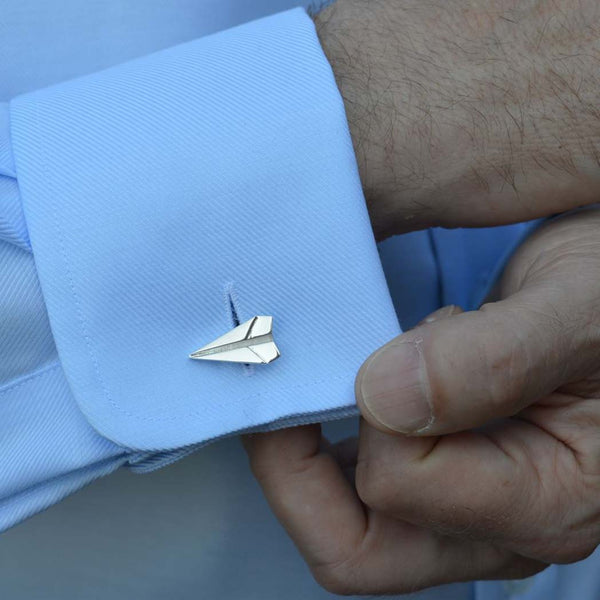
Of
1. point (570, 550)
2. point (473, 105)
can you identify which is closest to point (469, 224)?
point (473, 105)

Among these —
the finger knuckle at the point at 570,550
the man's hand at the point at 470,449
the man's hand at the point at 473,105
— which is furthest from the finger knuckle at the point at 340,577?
the man's hand at the point at 473,105

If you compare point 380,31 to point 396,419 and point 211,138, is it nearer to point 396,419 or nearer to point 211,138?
point 211,138

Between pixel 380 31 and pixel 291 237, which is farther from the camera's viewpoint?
pixel 380 31

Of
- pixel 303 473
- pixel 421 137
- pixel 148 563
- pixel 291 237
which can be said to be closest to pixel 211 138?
pixel 291 237

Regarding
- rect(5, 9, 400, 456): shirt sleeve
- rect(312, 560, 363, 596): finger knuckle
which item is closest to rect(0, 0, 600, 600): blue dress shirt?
rect(5, 9, 400, 456): shirt sleeve

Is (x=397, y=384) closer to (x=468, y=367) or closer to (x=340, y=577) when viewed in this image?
(x=468, y=367)

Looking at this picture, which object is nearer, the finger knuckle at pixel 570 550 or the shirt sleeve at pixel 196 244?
the shirt sleeve at pixel 196 244

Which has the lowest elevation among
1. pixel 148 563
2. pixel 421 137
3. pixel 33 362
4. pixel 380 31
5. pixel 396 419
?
pixel 148 563

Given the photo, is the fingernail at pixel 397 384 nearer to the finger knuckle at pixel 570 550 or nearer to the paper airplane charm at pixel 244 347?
the paper airplane charm at pixel 244 347

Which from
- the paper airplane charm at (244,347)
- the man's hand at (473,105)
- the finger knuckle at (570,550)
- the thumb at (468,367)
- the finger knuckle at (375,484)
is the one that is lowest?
the finger knuckle at (570,550)
